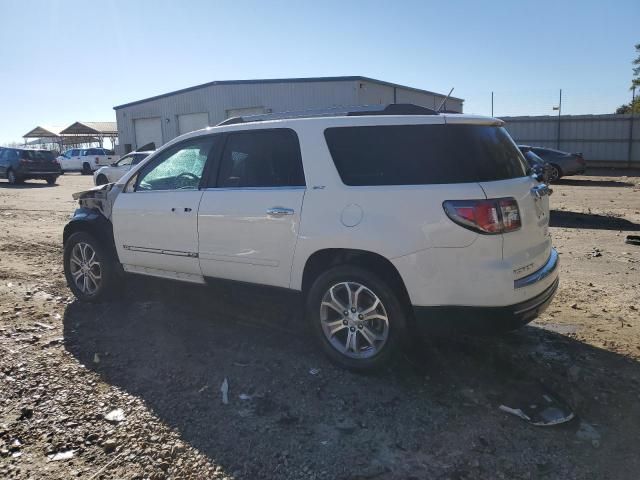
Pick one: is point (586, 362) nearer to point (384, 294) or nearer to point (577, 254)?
point (384, 294)

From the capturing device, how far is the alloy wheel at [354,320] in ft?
12.6

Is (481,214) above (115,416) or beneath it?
above

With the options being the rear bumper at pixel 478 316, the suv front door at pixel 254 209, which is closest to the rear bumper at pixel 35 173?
the suv front door at pixel 254 209

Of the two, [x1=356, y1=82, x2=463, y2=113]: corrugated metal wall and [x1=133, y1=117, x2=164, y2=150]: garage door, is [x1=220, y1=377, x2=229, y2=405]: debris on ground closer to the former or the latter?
[x1=356, y1=82, x2=463, y2=113]: corrugated metal wall

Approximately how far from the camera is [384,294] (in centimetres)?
371

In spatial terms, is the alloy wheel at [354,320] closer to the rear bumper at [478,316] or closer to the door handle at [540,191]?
the rear bumper at [478,316]

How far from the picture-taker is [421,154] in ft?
12.1

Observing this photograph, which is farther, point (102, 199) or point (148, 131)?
point (148, 131)

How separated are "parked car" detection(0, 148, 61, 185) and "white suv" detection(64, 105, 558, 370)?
74.8 feet

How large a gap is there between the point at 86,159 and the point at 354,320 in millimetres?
35492

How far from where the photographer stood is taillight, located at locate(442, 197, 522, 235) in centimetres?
340

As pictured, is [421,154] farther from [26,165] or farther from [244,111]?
[244,111]

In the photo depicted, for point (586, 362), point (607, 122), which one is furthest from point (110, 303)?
point (607, 122)

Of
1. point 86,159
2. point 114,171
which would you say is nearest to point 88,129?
point 86,159
